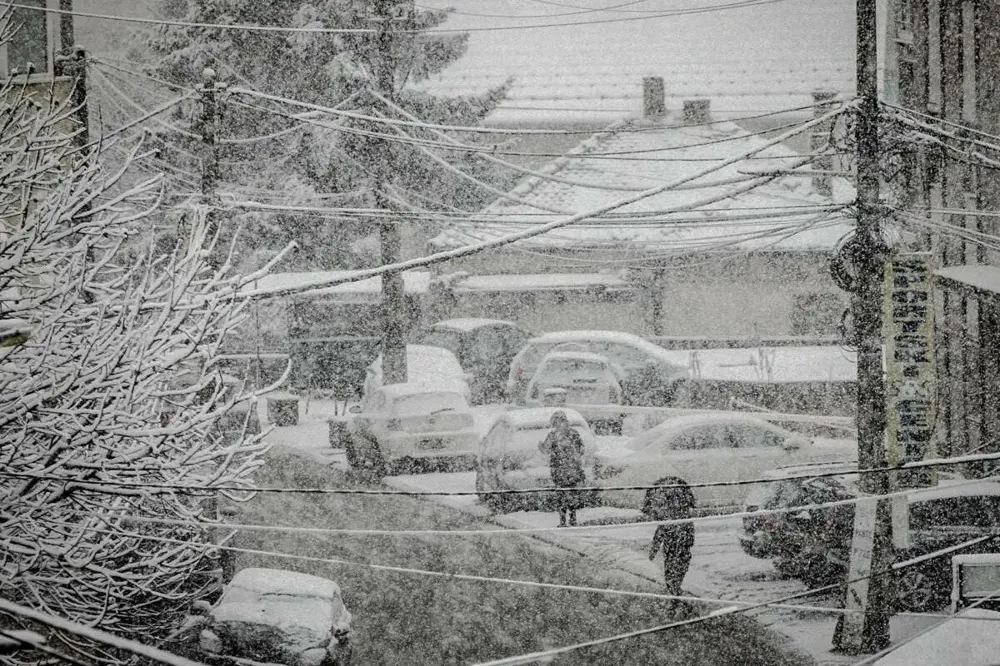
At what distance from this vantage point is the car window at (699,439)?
15086 millimetres

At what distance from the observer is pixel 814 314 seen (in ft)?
99.8

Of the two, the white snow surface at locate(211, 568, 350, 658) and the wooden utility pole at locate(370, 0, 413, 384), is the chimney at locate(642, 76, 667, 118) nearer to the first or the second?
the wooden utility pole at locate(370, 0, 413, 384)

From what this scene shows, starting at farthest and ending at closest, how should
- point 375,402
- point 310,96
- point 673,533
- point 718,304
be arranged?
point 718,304 < point 310,96 < point 375,402 < point 673,533

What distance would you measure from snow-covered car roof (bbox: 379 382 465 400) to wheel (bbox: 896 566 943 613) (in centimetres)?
989

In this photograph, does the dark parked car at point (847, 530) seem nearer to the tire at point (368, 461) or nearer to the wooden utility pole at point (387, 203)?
the tire at point (368, 461)

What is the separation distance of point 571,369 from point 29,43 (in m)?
13.0

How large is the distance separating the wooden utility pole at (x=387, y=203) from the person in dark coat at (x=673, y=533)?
10.6 m

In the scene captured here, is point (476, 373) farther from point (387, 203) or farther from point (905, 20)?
point (905, 20)

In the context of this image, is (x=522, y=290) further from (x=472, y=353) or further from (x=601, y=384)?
(x=601, y=384)

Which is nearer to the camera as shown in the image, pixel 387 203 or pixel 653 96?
pixel 387 203

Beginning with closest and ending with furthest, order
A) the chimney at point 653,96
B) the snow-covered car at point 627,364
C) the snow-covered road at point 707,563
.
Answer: the snow-covered road at point 707,563 → the snow-covered car at point 627,364 → the chimney at point 653,96

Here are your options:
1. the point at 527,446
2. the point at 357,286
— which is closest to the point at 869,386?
the point at 527,446

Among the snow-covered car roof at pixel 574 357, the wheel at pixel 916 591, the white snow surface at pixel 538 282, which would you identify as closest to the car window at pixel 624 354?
the snow-covered car roof at pixel 574 357

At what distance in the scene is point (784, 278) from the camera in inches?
1200
